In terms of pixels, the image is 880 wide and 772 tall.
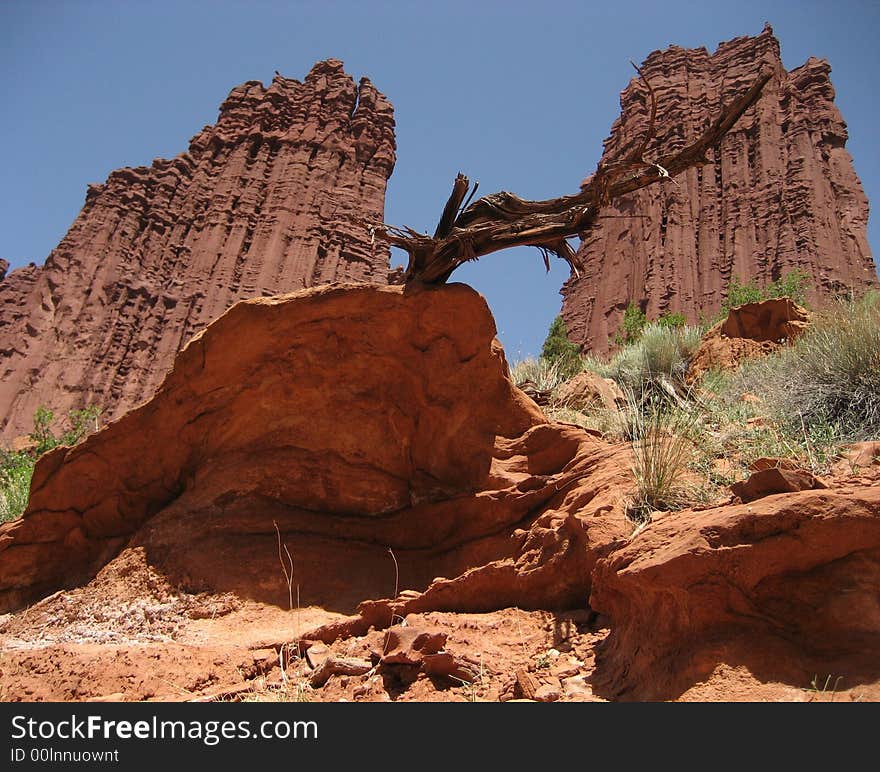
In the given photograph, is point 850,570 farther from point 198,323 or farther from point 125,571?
point 198,323

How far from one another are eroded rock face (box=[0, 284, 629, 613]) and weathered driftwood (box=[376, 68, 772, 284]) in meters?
0.37

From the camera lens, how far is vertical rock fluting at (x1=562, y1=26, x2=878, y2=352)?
1227 inches

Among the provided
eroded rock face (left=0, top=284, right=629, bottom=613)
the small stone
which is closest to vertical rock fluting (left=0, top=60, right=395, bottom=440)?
eroded rock face (left=0, top=284, right=629, bottom=613)

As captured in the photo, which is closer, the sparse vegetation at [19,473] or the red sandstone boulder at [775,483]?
the red sandstone boulder at [775,483]

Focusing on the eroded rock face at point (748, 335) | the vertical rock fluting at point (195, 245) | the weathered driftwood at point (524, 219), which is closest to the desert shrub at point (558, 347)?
the eroded rock face at point (748, 335)

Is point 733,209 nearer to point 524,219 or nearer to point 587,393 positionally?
point 587,393

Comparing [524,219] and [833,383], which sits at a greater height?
[524,219]

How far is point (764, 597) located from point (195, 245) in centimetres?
3458

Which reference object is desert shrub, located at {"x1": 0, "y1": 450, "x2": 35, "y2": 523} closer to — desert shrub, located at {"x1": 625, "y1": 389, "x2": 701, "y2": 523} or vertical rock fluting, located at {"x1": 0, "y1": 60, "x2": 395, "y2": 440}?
desert shrub, located at {"x1": 625, "y1": 389, "x2": 701, "y2": 523}

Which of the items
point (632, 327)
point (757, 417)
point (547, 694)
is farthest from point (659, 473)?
point (632, 327)

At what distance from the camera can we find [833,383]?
648 cm

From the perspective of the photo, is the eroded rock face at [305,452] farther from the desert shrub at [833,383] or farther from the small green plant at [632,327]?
the small green plant at [632,327]

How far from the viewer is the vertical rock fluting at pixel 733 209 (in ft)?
102

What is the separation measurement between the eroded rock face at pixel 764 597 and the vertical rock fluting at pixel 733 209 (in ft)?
90.9
